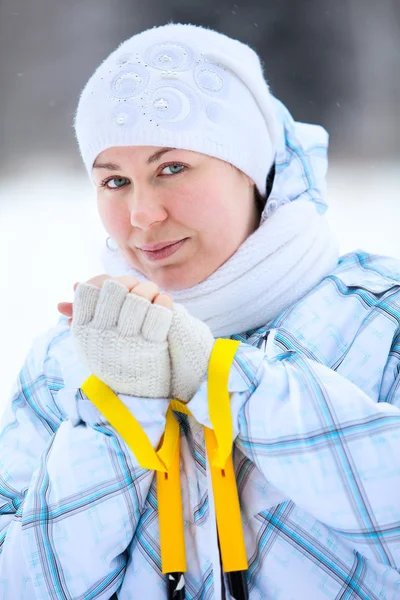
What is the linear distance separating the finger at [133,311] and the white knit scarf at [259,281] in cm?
25

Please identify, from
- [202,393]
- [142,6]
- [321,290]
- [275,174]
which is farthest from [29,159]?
[202,393]

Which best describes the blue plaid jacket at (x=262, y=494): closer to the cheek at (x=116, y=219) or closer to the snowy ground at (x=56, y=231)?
the cheek at (x=116, y=219)

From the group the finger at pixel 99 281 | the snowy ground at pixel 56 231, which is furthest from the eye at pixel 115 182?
the snowy ground at pixel 56 231

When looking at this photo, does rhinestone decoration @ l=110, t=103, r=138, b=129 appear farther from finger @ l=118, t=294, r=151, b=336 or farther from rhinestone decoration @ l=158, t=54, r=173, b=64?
finger @ l=118, t=294, r=151, b=336

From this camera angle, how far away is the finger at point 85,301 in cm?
80

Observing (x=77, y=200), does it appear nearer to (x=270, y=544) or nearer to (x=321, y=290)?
(x=321, y=290)

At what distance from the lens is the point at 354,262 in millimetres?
1119

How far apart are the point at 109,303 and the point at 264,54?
5.07 feet

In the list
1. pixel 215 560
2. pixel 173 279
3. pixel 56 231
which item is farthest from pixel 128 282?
pixel 56 231

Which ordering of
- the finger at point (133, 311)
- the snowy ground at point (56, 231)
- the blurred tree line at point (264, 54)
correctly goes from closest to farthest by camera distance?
the finger at point (133, 311)
the snowy ground at point (56, 231)
the blurred tree line at point (264, 54)

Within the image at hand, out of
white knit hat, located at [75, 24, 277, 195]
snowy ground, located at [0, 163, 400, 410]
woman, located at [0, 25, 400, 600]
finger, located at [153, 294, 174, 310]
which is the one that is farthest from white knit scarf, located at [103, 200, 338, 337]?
snowy ground, located at [0, 163, 400, 410]

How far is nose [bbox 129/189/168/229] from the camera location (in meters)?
0.97

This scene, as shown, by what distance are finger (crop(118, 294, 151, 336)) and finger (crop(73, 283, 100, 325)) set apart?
0.13 ft

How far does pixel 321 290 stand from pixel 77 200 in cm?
130
